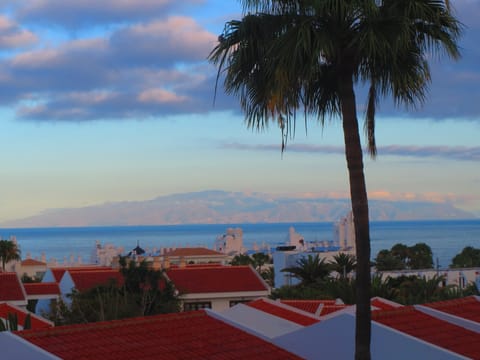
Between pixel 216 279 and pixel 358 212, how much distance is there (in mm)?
38912

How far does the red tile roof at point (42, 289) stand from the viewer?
165ft

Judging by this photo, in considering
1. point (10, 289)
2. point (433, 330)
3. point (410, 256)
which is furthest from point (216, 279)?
point (410, 256)

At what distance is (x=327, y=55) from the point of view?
469 inches

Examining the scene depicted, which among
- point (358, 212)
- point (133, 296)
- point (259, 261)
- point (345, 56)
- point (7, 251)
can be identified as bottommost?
point (259, 261)

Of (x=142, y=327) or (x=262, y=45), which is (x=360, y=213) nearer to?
(x=262, y=45)

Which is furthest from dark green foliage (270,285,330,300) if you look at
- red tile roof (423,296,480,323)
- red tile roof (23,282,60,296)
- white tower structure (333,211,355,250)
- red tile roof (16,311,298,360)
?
white tower structure (333,211,355,250)

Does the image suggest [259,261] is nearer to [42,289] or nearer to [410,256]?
[410,256]

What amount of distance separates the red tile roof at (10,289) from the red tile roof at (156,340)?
26738 mm

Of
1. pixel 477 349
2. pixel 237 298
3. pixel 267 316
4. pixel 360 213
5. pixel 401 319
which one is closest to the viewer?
pixel 360 213

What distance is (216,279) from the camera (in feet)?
165

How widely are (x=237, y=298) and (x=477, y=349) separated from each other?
3271cm

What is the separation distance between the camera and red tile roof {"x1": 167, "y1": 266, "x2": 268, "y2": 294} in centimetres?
4894

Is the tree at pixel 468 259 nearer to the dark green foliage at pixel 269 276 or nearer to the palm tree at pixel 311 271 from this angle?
the dark green foliage at pixel 269 276

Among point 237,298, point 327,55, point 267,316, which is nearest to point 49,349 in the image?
point 327,55
